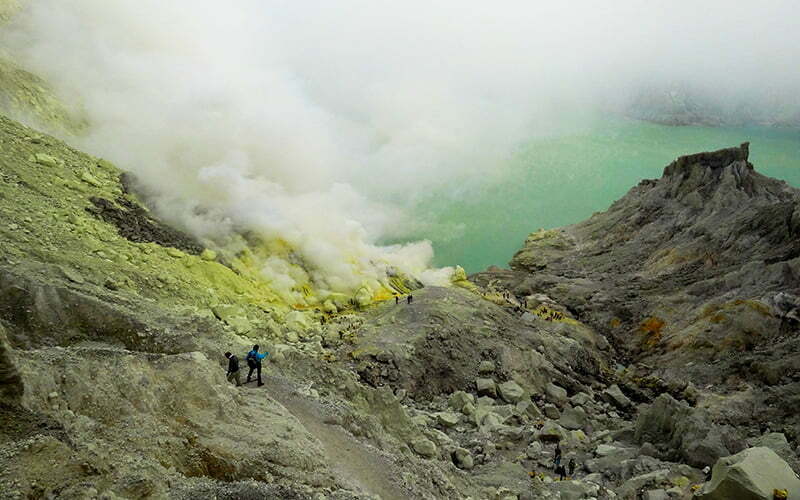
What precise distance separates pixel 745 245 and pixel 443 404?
26793 mm

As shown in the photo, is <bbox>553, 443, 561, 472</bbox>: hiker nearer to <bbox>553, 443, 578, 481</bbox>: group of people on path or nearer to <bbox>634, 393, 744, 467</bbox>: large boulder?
<bbox>553, 443, 578, 481</bbox>: group of people on path

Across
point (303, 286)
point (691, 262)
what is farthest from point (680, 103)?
point (303, 286)

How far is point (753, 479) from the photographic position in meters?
13.1

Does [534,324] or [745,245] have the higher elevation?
[745,245]

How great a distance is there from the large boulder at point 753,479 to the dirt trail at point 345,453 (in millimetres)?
7111

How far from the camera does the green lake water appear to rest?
6228cm

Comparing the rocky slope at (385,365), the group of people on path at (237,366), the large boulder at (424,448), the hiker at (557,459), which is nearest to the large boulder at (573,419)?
the rocky slope at (385,365)

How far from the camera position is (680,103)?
13212 cm

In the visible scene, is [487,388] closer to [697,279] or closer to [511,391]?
[511,391]

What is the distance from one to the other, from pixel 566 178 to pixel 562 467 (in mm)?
69937

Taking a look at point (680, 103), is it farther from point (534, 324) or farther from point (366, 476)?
point (366, 476)

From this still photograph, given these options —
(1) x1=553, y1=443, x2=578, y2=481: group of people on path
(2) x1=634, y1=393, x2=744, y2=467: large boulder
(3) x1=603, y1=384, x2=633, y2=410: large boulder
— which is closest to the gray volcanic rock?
(1) x1=553, y1=443, x2=578, y2=481: group of people on path

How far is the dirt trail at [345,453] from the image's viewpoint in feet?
41.7

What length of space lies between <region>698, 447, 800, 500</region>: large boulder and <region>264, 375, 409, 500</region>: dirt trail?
280 inches
